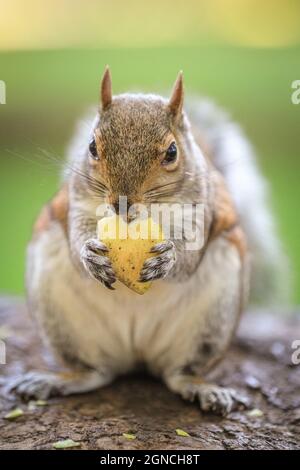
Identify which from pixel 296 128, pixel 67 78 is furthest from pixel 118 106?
pixel 67 78

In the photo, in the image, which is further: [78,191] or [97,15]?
[97,15]

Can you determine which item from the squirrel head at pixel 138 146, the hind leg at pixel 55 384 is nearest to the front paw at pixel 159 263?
the squirrel head at pixel 138 146

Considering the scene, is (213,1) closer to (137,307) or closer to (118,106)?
(118,106)

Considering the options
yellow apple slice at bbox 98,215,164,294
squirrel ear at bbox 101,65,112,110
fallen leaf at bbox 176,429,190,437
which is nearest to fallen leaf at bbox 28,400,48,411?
fallen leaf at bbox 176,429,190,437

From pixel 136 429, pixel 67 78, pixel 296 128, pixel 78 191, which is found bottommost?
pixel 136 429

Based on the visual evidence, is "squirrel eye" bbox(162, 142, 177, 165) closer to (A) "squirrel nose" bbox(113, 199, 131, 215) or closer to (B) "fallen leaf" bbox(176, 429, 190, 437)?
(A) "squirrel nose" bbox(113, 199, 131, 215)

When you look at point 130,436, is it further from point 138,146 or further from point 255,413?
point 138,146

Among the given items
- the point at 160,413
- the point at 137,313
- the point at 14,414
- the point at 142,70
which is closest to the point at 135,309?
the point at 137,313
